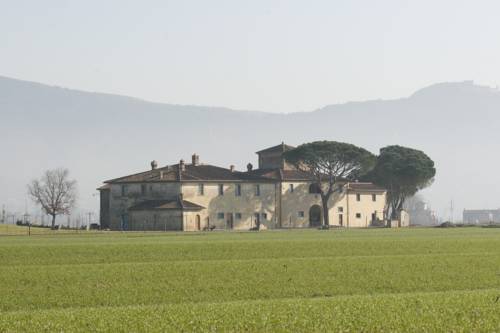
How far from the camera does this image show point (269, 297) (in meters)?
39.0

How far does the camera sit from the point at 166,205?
12656 centimetres

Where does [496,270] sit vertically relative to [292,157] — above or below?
below

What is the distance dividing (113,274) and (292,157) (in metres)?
99.9

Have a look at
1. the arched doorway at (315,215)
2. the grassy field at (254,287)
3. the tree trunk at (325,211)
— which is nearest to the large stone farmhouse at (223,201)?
the arched doorway at (315,215)

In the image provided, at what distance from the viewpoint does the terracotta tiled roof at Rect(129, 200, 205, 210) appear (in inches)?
4963

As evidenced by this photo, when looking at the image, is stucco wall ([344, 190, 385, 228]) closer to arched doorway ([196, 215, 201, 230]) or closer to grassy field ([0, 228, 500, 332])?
arched doorway ([196, 215, 201, 230])

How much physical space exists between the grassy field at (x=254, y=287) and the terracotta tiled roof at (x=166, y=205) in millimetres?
58837

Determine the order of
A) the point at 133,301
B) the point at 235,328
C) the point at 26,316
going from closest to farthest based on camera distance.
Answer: the point at 235,328
the point at 26,316
the point at 133,301

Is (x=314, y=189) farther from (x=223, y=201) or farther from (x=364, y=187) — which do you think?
(x=223, y=201)

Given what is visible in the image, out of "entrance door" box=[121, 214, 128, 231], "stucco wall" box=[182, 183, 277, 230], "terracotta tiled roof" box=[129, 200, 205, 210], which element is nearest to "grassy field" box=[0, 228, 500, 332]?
"terracotta tiled roof" box=[129, 200, 205, 210]

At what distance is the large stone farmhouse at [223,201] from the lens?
128m

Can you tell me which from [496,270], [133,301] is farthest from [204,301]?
[496,270]

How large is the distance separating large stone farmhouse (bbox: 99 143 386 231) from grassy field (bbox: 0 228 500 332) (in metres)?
60.9

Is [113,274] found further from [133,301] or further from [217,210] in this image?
[217,210]
